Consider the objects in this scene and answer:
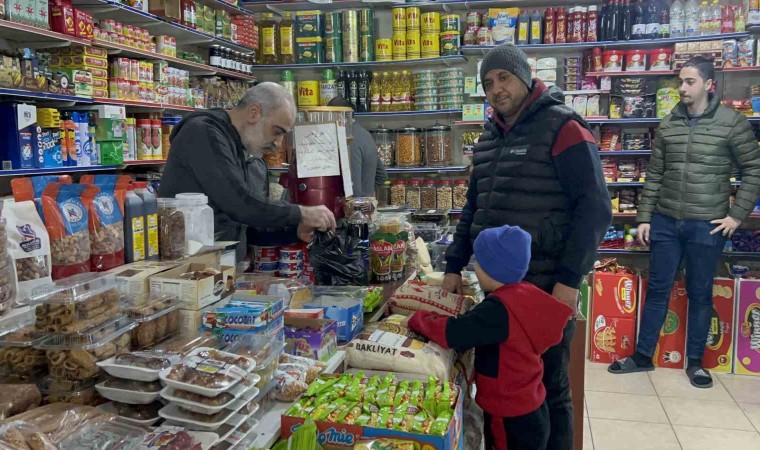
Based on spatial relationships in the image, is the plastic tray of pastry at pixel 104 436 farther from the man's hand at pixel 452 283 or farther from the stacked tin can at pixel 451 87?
the stacked tin can at pixel 451 87

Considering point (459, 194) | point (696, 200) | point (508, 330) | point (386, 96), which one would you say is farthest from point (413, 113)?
point (508, 330)

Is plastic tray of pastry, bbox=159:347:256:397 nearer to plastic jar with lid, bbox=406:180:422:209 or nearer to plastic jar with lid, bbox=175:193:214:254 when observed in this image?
plastic jar with lid, bbox=175:193:214:254

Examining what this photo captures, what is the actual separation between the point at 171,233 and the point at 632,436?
9.64 feet

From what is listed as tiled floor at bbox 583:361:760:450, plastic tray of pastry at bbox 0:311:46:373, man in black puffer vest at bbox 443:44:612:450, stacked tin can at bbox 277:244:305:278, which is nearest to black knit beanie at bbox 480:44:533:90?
man in black puffer vest at bbox 443:44:612:450

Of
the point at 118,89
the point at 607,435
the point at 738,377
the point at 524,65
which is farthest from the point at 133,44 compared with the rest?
the point at 738,377

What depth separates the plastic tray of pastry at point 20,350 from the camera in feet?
4.55

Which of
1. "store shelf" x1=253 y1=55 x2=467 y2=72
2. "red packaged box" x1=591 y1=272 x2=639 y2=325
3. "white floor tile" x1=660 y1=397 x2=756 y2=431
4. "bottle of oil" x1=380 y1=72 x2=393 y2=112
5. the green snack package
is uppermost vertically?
"store shelf" x1=253 y1=55 x2=467 y2=72

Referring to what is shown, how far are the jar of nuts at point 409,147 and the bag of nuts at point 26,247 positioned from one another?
14.5 ft

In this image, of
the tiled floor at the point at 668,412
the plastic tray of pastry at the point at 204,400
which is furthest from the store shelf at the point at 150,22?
the tiled floor at the point at 668,412

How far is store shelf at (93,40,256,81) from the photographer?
13.6 feet

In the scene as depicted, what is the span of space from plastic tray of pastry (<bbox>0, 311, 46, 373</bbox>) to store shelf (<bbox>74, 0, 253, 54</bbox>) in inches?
123

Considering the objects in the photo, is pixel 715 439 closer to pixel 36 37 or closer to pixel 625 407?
pixel 625 407

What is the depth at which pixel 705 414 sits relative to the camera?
402 centimetres

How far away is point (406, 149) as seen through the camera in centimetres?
584
